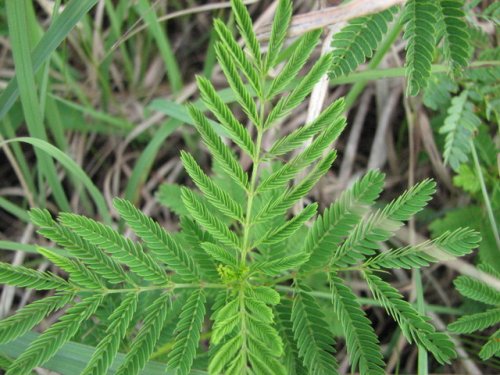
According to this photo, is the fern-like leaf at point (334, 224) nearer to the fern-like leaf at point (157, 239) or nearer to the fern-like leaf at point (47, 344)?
the fern-like leaf at point (157, 239)

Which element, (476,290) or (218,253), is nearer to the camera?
(218,253)

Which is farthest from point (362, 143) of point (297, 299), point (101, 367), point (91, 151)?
point (101, 367)

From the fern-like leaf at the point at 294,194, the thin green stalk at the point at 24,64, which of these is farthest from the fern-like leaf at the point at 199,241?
the thin green stalk at the point at 24,64

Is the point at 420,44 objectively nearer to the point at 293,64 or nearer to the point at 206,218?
the point at 293,64

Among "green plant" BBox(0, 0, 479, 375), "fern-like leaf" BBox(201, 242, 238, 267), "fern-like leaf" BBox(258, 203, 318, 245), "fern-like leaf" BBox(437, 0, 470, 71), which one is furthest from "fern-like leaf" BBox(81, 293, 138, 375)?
"fern-like leaf" BBox(437, 0, 470, 71)

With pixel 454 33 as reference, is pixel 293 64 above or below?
below

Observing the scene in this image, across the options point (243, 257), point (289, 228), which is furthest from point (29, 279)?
point (289, 228)

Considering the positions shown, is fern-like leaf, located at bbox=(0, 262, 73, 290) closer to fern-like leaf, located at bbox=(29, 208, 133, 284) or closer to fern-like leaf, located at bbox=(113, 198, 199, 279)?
fern-like leaf, located at bbox=(29, 208, 133, 284)
